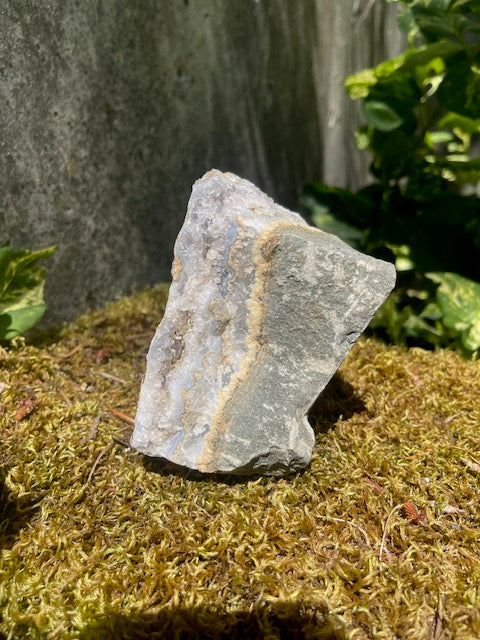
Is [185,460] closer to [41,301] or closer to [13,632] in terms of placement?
[13,632]

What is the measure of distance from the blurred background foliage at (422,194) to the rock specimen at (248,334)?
32.0 inches

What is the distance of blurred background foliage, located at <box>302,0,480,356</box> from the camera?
1979 millimetres

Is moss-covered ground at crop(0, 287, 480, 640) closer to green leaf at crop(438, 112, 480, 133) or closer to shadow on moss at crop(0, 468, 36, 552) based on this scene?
shadow on moss at crop(0, 468, 36, 552)

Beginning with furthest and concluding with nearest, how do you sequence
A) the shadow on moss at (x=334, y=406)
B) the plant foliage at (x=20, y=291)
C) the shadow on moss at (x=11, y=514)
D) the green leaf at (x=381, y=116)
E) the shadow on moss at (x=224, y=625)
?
1. the green leaf at (x=381, y=116)
2. the plant foliage at (x=20, y=291)
3. the shadow on moss at (x=334, y=406)
4. the shadow on moss at (x=11, y=514)
5. the shadow on moss at (x=224, y=625)

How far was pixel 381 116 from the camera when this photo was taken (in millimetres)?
2223

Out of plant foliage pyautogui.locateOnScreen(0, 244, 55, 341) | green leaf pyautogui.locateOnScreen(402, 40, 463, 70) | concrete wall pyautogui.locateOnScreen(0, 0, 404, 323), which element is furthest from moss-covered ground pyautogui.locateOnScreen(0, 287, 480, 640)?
green leaf pyautogui.locateOnScreen(402, 40, 463, 70)

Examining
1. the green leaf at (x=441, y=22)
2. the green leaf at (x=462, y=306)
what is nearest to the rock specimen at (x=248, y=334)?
the green leaf at (x=462, y=306)

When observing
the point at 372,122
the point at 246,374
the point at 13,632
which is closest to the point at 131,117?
the point at 372,122

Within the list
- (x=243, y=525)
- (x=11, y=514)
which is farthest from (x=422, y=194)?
(x=11, y=514)

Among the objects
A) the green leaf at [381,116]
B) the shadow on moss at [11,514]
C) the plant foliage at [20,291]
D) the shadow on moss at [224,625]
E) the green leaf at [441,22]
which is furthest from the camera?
the green leaf at [381,116]

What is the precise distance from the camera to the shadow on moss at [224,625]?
1104mm

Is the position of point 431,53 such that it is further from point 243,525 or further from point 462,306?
point 243,525

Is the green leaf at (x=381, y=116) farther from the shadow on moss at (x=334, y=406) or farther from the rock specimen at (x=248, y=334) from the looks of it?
the shadow on moss at (x=334, y=406)

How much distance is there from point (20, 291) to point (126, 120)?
2.87 ft
